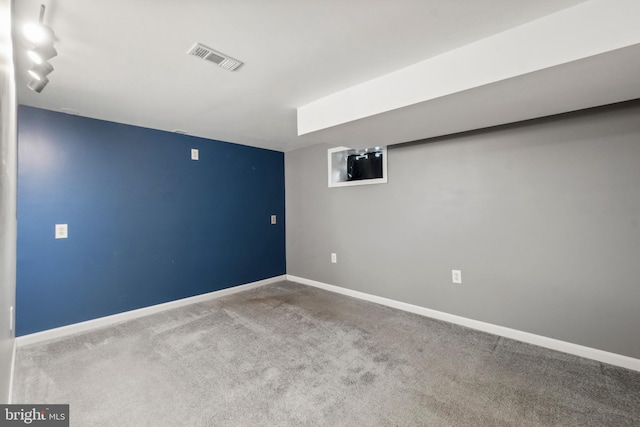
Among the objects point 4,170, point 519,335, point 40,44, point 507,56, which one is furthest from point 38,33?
point 519,335

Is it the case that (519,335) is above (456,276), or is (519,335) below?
below

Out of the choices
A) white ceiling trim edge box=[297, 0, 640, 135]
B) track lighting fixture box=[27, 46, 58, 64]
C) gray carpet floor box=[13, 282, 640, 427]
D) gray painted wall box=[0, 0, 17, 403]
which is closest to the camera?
gray painted wall box=[0, 0, 17, 403]

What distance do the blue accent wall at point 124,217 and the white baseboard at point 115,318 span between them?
0.06 meters

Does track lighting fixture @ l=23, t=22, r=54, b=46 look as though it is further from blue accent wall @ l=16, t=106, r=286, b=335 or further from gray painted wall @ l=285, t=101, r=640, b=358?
gray painted wall @ l=285, t=101, r=640, b=358

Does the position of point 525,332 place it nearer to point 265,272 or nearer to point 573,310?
point 573,310

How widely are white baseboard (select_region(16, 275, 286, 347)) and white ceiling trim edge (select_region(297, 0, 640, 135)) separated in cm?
298

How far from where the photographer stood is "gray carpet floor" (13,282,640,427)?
1641 mm

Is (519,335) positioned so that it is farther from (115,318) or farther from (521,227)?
(115,318)

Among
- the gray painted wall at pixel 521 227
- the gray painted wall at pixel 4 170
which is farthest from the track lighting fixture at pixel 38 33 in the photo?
the gray painted wall at pixel 521 227

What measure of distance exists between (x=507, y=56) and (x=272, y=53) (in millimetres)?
1419

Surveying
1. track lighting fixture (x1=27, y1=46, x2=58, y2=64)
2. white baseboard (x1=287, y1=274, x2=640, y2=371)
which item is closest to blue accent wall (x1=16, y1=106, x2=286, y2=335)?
track lighting fixture (x1=27, y1=46, x2=58, y2=64)

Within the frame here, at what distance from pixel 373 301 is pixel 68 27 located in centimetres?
367

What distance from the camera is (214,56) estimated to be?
182 centimetres

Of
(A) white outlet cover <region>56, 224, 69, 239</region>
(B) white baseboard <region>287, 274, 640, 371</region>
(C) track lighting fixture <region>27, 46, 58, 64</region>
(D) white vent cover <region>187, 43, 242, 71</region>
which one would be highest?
(D) white vent cover <region>187, 43, 242, 71</region>
